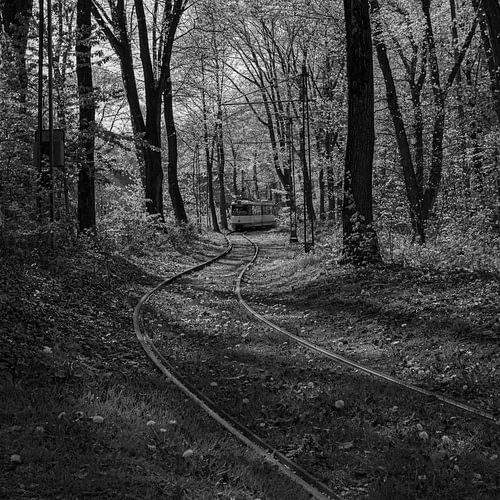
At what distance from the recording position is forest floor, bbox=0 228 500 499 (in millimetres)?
4152

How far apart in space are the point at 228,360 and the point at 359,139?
23.2 feet

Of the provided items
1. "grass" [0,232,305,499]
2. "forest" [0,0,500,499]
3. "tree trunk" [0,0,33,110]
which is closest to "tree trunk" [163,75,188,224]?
"forest" [0,0,500,499]

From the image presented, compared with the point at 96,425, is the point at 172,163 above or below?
above

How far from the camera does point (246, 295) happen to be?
13102 mm

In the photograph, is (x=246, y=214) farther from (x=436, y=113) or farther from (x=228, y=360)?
(x=228, y=360)

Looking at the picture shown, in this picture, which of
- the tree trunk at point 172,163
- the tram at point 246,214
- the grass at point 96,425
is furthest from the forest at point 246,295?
the tram at point 246,214

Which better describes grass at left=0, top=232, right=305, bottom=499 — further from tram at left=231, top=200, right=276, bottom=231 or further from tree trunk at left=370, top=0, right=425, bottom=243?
tram at left=231, top=200, right=276, bottom=231

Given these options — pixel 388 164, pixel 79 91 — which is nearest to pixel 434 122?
pixel 388 164

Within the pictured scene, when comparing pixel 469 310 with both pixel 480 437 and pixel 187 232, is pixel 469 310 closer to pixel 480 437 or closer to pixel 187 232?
pixel 480 437

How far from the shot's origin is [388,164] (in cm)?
2323

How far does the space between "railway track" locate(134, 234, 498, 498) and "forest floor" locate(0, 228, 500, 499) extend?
0.05 meters

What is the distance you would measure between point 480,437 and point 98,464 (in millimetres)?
3282

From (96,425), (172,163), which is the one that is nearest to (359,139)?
(96,425)

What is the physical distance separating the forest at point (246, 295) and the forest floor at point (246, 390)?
0.09 ft
